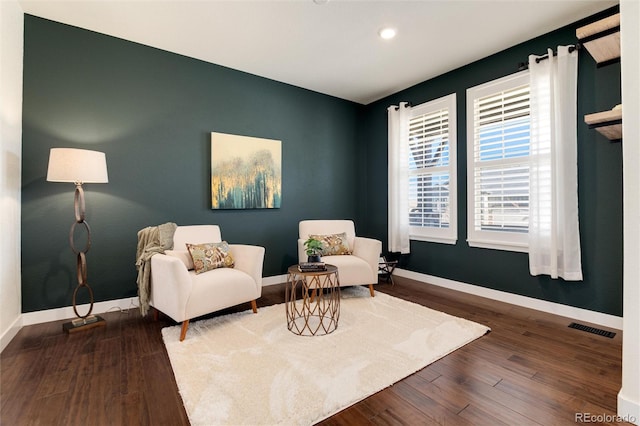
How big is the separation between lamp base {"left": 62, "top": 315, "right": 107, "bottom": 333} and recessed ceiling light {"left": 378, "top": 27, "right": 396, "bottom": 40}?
3748 millimetres

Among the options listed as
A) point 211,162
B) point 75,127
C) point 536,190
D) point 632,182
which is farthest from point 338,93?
point 632,182

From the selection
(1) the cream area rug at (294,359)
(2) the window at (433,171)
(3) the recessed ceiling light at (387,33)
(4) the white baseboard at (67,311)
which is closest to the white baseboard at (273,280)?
(1) the cream area rug at (294,359)

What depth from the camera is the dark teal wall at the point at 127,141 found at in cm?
279

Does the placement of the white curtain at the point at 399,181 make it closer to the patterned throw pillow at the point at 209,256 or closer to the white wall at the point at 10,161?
the patterned throw pillow at the point at 209,256

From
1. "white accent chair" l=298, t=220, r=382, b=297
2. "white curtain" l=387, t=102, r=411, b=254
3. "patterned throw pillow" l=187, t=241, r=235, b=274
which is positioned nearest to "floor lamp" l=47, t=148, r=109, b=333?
"patterned throw pillow" l=187, t=241, r=235, b=274

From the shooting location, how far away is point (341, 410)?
1595 millimetres

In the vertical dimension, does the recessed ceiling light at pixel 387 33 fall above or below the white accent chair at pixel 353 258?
above

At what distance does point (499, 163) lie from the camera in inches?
134

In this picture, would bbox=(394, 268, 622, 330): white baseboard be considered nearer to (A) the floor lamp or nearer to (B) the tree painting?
(B) the tree painting

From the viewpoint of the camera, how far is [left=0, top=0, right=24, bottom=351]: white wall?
231cm

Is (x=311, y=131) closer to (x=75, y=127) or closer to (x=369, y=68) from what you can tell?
(x=369, y=68)

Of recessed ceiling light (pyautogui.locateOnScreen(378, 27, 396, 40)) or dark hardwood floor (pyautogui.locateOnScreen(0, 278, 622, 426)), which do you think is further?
recessed ceiling light (pyautogui.locateOnScreen(378, 27, 396, 40))

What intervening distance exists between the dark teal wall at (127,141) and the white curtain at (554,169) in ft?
9.33

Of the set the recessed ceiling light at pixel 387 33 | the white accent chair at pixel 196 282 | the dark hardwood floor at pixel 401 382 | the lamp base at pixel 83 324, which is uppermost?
the recessed ceiling light at pixel 387 33
